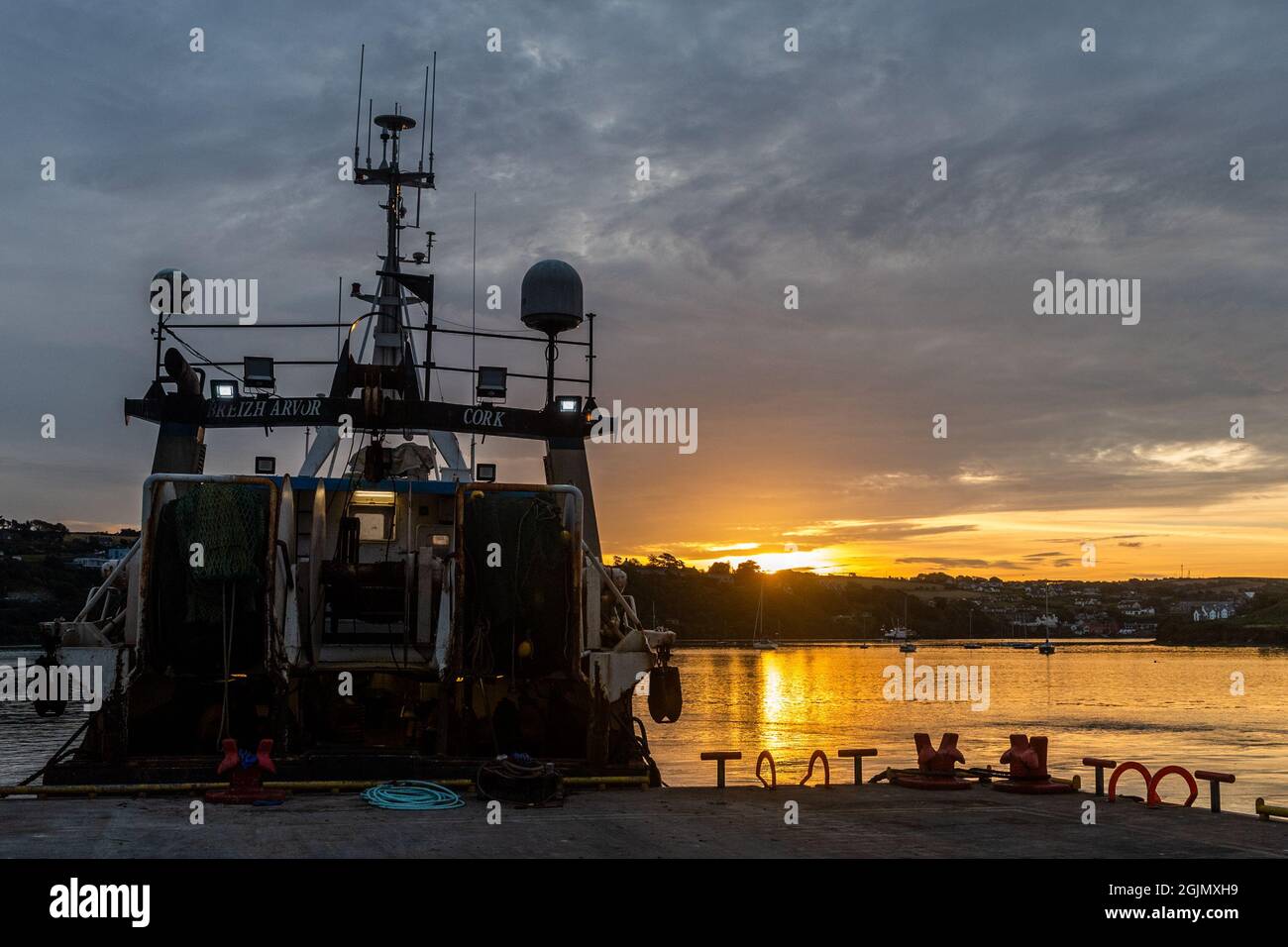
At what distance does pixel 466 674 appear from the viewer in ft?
46.3

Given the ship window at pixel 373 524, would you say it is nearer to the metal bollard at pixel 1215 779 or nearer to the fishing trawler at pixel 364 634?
the fishing trawler at pixel 364 634

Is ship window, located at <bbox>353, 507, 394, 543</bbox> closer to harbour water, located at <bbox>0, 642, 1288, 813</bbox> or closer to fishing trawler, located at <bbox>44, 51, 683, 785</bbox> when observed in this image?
fishing trawler, located at <bbox>44, 51, 683, 785</bbox>

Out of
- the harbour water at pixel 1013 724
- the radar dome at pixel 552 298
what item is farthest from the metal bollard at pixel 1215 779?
the harbour water at pixel 1013 724

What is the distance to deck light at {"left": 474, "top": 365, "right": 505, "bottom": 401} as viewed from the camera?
2097 centimetres

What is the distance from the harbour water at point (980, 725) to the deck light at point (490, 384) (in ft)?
29.6

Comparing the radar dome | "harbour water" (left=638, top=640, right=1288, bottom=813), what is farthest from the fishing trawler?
"harbour water" (left=638, top=640, right=1288, bottom=813)

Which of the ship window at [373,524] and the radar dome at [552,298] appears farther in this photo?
the radar dome at [552,298]

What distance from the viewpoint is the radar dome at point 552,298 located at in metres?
22.0

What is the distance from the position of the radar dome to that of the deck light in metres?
1.57
